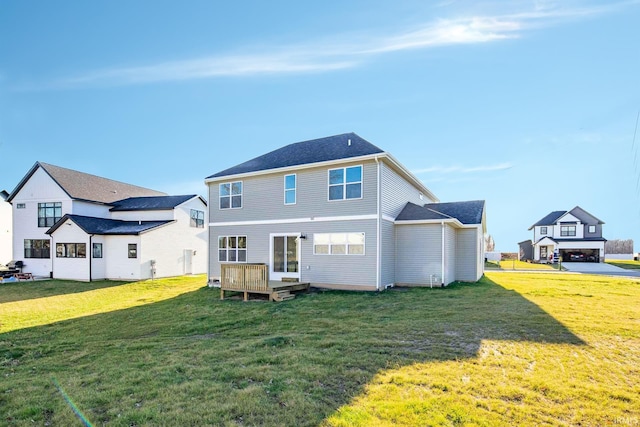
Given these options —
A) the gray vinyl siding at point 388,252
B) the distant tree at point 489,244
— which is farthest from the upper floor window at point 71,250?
the distant tree at point 489,244

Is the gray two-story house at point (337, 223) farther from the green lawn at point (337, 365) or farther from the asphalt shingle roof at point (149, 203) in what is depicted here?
the asphalt shingle roof at point (149, 203)

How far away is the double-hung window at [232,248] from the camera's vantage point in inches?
660

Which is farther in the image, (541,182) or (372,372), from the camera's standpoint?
(541,182)

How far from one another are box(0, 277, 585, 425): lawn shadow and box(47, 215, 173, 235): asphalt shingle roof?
12288 mm

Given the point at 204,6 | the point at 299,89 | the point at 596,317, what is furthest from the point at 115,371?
the point at 299,89

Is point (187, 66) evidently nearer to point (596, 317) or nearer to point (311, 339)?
point (311, 339)

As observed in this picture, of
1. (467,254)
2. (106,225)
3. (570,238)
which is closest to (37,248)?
(106,225)

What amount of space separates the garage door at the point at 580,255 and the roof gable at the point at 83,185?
4788 centimetres

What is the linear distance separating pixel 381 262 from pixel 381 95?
1194 centimetres

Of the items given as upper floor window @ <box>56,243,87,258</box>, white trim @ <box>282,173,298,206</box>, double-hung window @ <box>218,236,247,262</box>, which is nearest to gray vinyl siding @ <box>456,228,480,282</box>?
white trim @ <box>282,173,298,206</box>

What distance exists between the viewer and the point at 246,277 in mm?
13219

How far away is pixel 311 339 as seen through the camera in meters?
6.85

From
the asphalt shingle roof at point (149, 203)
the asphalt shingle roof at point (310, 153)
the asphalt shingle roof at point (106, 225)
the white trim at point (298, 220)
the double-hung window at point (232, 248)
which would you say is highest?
the asphalt shingle roof at point (310, 153)

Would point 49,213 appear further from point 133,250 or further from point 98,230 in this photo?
point 133,250
